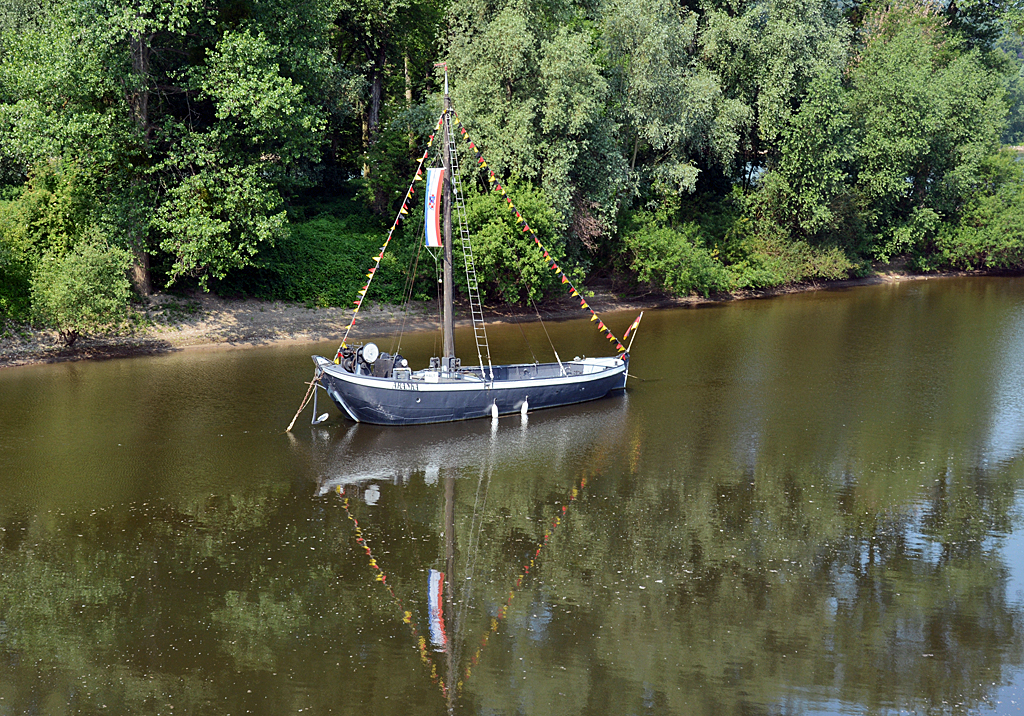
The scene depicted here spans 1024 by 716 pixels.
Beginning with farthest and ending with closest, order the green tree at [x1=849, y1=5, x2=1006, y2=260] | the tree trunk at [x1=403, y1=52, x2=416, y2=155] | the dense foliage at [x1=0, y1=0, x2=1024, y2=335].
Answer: the green tree at [x1=849, y1=5, x2=1006, y2=260] → the tree trunk at [x1=403, y1=52, x2=416, y2=155] → the dense foliage at [x1=0, y1=0, x2=1024, y2=335]

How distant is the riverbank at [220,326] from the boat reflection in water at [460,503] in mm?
13027

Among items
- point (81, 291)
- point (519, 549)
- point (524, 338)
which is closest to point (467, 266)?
point (524, 338)

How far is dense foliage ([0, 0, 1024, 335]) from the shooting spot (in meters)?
38.4

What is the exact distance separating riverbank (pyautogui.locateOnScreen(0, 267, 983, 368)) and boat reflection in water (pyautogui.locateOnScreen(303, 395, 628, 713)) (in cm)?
1303

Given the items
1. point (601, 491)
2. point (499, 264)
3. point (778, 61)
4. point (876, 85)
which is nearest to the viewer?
point (601, 491)

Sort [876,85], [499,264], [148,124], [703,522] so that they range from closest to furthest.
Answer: [703,522] → [148,124] → [499,264] → [876,85]

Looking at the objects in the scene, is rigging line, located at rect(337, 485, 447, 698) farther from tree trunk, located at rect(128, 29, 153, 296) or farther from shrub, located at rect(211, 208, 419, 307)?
tree trunk, located at rect(128, 29, 153, 296)

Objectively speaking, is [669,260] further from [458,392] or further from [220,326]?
[458,392]

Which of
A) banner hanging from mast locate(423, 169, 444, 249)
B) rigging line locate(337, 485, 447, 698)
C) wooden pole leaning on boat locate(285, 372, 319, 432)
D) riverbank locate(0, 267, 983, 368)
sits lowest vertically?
rigging line locate(337, 485, 447, 698)

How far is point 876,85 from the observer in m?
59.1

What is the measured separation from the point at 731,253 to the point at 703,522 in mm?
38038

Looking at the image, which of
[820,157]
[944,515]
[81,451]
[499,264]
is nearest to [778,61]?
[820,157]

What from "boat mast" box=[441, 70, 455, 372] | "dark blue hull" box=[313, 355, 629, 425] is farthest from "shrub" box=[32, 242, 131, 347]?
"boat mast" box=[441, 70, 455, 372]

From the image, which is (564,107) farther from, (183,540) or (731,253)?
(183,540)
